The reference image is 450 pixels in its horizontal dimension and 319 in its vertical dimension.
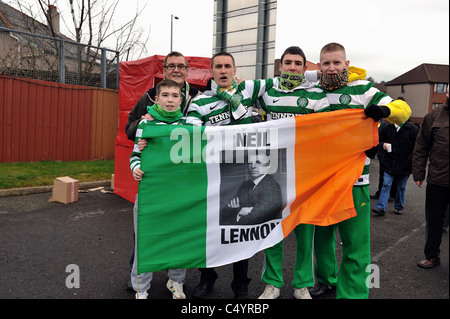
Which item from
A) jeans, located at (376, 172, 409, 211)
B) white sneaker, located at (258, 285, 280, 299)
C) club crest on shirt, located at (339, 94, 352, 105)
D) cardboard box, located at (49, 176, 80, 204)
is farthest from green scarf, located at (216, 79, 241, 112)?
jeans, located at (376, 172, 409, 211)

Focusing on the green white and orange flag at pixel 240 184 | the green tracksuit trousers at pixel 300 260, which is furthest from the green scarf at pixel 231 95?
the green tracksuit trousers at pixel 300 260

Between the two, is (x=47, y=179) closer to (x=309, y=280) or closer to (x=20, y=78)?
(x=20, y=78)

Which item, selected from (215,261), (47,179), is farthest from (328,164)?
(47,179)

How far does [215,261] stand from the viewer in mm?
2885

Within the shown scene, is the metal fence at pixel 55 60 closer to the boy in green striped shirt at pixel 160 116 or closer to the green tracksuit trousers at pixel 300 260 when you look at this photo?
the boy in green striped shirt at pixel 160 116

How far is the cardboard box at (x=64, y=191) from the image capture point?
21.9 ft

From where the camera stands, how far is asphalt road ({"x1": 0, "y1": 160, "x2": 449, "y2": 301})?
3.34m

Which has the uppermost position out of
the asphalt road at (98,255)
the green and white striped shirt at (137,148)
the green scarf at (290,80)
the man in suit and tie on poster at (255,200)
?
the green scarf at (290,80)

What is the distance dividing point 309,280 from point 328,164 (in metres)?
1.08

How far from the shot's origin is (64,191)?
6.68 metres

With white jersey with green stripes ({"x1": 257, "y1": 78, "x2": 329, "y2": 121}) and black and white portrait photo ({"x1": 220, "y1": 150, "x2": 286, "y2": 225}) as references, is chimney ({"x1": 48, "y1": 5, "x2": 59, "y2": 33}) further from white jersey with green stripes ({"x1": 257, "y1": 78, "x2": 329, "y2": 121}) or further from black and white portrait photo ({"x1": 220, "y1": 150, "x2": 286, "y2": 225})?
black and white portrait photo ({"x1": 220, "y1": 150, "x2": 286, "y2": 225})

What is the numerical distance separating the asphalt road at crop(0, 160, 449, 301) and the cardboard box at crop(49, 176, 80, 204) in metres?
0.16

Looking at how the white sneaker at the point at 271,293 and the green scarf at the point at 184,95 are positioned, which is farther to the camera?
the green scarf at the point at 184,95

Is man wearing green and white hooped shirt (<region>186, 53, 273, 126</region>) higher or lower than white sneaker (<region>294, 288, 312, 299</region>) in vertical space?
higher
